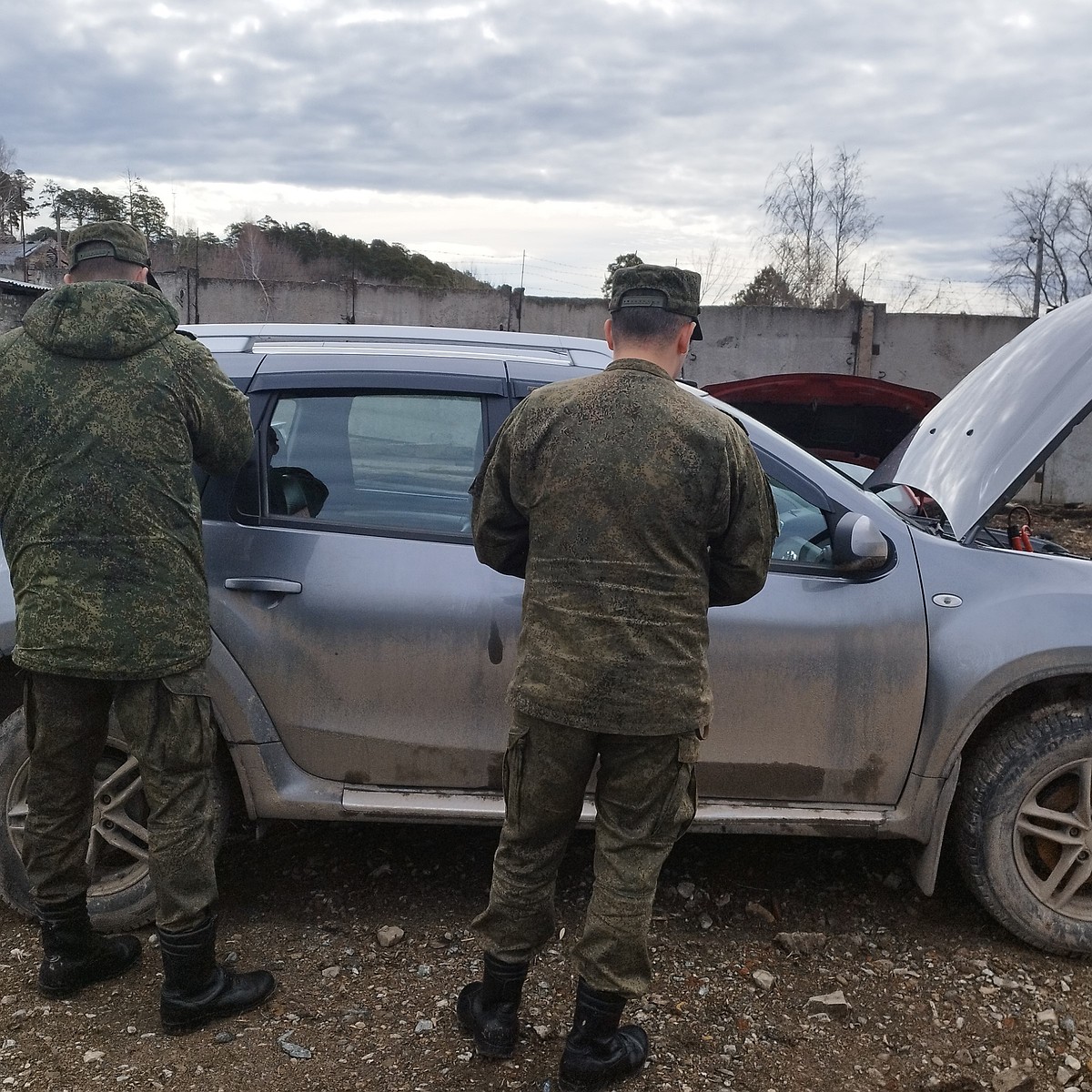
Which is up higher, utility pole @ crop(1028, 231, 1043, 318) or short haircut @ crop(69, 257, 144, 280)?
utility pole @ crop(1028, 231, 1043, 318)

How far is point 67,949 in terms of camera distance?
8.92 ft

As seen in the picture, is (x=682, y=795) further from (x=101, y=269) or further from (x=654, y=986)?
(x=101, y=269)

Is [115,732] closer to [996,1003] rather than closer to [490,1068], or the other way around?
[490,1068]

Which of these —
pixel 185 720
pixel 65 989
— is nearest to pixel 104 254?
pixel 185 720

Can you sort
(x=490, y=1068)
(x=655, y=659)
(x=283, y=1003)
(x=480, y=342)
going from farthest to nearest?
(x=480, y=342), (x=283, y=1003), (x=490, y=1068), (x=655, y=659)

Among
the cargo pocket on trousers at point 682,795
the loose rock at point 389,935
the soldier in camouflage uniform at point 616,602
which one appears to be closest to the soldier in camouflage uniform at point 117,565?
the loose rock at point 389,935

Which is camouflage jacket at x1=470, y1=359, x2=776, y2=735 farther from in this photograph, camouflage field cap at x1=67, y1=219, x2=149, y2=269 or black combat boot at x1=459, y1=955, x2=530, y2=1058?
camouflage field cap at x1=67, y1=219, x2=149, y2=269

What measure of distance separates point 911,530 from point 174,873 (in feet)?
7.25

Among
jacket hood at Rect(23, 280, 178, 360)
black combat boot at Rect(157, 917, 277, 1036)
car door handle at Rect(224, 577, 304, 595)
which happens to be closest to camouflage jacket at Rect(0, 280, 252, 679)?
jacket hood at Rect(23, 280, 178, 360)

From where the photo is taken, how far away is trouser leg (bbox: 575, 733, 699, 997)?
7.45 feet

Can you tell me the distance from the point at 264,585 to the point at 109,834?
86cm

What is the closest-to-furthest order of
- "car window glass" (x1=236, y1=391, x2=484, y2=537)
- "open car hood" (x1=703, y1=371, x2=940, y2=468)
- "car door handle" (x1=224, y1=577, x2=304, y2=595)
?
"car door handle" (x1=224, y1=577, x2=304, y2=595) → "car window glass" (x1=236, y1=391, x2=484, y2=537) → "open car hood" (x1=703, y1=371, x2=940, y2=468)

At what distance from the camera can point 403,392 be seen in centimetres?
303

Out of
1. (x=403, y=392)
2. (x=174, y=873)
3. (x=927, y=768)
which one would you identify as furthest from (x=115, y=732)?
(x=927, y=768)
